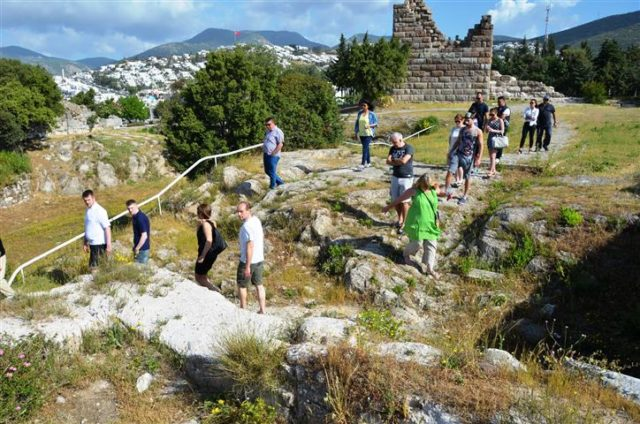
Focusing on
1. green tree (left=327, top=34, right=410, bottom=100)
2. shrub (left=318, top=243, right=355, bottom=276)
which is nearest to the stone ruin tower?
green tree (left=327, top=34, right=410, bottom=100)

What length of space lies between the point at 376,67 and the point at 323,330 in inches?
891

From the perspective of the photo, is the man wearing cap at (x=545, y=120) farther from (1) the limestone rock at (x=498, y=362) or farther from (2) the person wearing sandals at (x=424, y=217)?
(1) the limestone rock at (x=498, y=362)

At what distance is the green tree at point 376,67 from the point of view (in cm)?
2569

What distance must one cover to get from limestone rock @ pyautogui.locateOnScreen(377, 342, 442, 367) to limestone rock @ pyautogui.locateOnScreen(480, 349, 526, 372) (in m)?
0.39

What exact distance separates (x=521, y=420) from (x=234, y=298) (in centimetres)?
539

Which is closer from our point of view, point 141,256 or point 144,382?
point 144,382

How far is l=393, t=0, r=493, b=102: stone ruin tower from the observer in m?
26.2

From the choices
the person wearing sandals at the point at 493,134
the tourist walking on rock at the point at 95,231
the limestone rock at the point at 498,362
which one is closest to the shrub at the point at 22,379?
the tourist walking on rock at the point at 95,231

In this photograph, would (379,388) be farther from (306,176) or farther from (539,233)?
(306,176)

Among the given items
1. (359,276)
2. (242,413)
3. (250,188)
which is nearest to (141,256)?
(359,276)

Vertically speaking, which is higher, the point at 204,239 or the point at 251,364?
the point at 204,239

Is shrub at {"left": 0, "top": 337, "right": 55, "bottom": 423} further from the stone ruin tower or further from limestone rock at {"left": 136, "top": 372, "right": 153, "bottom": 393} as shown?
the stone ruin tower

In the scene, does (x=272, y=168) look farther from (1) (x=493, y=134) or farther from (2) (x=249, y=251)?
(2) (x=249, y=251)

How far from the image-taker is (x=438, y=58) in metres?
26.7
